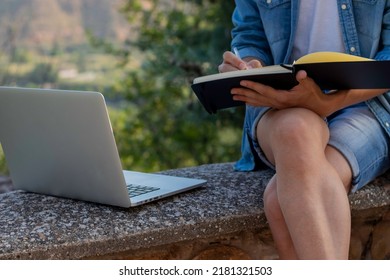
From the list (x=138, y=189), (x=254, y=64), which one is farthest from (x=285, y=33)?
(x=138, y=189)

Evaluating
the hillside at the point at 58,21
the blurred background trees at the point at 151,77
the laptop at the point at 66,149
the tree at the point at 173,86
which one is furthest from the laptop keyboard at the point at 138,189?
the hillside at the point at 58,21

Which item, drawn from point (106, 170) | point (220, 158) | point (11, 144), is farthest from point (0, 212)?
point (220, 158)

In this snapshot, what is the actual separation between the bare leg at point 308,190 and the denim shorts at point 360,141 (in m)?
0.15

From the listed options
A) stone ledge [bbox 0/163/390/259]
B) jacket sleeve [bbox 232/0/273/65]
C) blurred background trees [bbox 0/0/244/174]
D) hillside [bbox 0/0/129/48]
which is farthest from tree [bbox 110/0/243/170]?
stone ledge [bbox 0/163/390/259]

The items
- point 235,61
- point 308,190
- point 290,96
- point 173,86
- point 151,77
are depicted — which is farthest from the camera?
point 151,77

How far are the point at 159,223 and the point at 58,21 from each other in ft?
8.98

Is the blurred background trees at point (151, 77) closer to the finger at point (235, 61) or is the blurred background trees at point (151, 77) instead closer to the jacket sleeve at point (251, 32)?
the jacket sleeve at point (251, 32)

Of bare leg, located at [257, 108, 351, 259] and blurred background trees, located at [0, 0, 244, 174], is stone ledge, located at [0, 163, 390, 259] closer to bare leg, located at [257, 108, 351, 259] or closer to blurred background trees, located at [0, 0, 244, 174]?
bare leg, located at [257, 108, 351, 259]

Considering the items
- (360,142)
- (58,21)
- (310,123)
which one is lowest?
(58,21)

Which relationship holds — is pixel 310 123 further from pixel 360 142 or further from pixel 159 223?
pixel 159 223

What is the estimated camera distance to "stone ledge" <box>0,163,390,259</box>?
1.91m

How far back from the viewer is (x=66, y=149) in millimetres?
2041

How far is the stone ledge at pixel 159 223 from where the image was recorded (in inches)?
75.4

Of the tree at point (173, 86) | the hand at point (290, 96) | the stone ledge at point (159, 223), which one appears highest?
the hand at point (290, 96)
